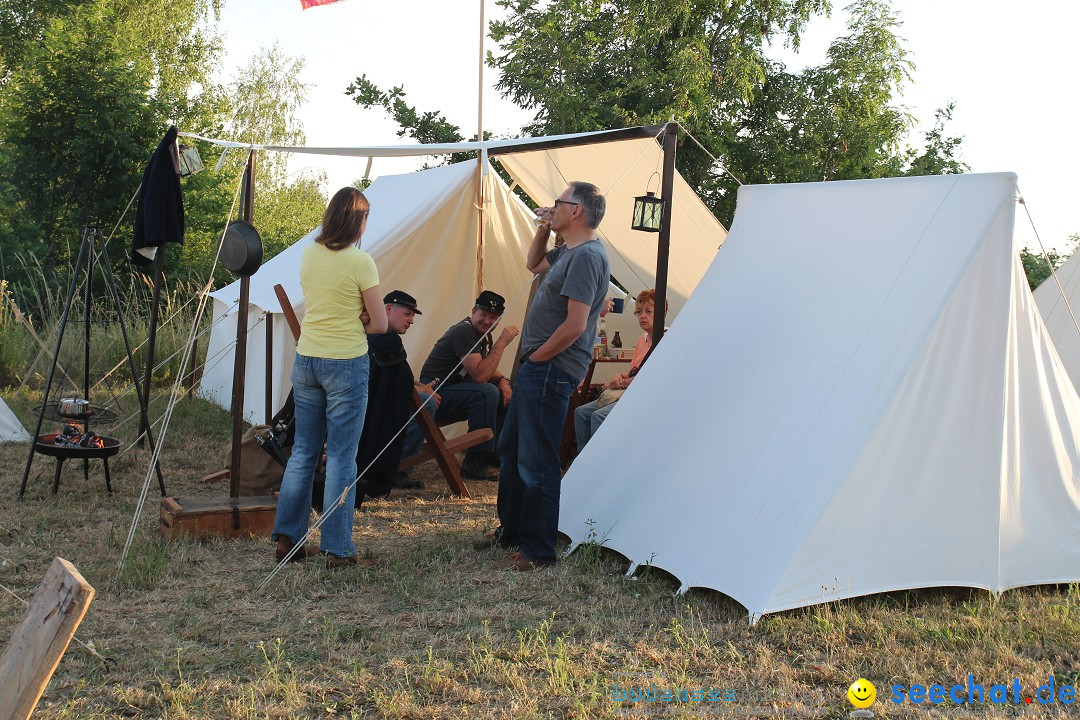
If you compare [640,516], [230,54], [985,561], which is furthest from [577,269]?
[230,54]

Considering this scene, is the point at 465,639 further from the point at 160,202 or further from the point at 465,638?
the point at 160,202

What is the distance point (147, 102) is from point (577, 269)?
9.44 m

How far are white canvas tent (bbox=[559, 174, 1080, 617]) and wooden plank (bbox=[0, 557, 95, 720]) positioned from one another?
6.03 ft

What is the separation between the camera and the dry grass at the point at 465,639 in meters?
2.28

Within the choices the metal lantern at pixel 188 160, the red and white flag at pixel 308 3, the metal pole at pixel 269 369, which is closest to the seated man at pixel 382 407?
the metal pole at pixel 269 369

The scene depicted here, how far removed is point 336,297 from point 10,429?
356cm

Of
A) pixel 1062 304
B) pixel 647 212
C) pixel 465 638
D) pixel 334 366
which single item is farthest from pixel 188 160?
pixel 1062 304

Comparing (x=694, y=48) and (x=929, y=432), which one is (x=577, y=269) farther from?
(x=694, y=48)

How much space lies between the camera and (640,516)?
339 centimetres

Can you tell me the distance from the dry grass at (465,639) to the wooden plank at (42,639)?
509mm

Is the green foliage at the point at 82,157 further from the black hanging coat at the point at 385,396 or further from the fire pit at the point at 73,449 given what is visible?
the black hanging coat at the point at 385,396

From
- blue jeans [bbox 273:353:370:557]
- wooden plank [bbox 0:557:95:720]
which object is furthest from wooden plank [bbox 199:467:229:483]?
wooden plank [bbox 0:557:95:720]

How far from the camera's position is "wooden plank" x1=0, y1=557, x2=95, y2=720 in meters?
1.63

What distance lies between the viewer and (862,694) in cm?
227
